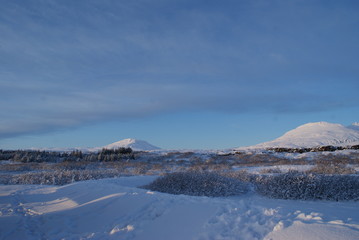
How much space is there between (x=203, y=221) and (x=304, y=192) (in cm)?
433

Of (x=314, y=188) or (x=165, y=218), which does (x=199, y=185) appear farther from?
(x=165, y=218)

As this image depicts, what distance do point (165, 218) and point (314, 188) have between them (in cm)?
485

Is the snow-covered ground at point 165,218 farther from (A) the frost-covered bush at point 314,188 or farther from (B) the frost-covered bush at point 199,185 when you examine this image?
(B) the frost-covered bush at point 199,185

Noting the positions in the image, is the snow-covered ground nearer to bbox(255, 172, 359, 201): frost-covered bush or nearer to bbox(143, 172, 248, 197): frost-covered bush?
bbox(255, 172, 359, 201): frost-covered bush

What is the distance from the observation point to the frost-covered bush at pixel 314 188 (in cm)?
782

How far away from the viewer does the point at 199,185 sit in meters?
9.29

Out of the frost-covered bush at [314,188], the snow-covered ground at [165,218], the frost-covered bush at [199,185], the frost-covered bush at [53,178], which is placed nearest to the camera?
the snow-covered ground at [165,218]

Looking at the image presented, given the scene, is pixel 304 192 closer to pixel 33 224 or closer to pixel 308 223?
pixel 308 223

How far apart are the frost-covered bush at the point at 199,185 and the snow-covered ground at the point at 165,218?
581mm

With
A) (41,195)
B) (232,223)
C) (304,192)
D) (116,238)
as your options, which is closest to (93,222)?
(116,238)

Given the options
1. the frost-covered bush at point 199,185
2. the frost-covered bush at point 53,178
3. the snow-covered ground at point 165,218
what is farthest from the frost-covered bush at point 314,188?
the frost-covered bush at point 53,178

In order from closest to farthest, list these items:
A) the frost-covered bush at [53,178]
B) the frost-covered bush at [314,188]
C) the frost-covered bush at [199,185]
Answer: the frost-covered bush at [314,188], the frost-covered bush at [199,185], the frost-covered bush at [53,178]

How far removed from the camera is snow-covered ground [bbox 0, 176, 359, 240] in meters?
4.47

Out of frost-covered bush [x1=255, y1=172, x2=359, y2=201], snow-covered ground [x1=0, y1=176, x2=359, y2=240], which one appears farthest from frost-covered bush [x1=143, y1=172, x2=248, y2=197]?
frost-covered bush [x1=255, y1=172, x2=359, y2=201]
